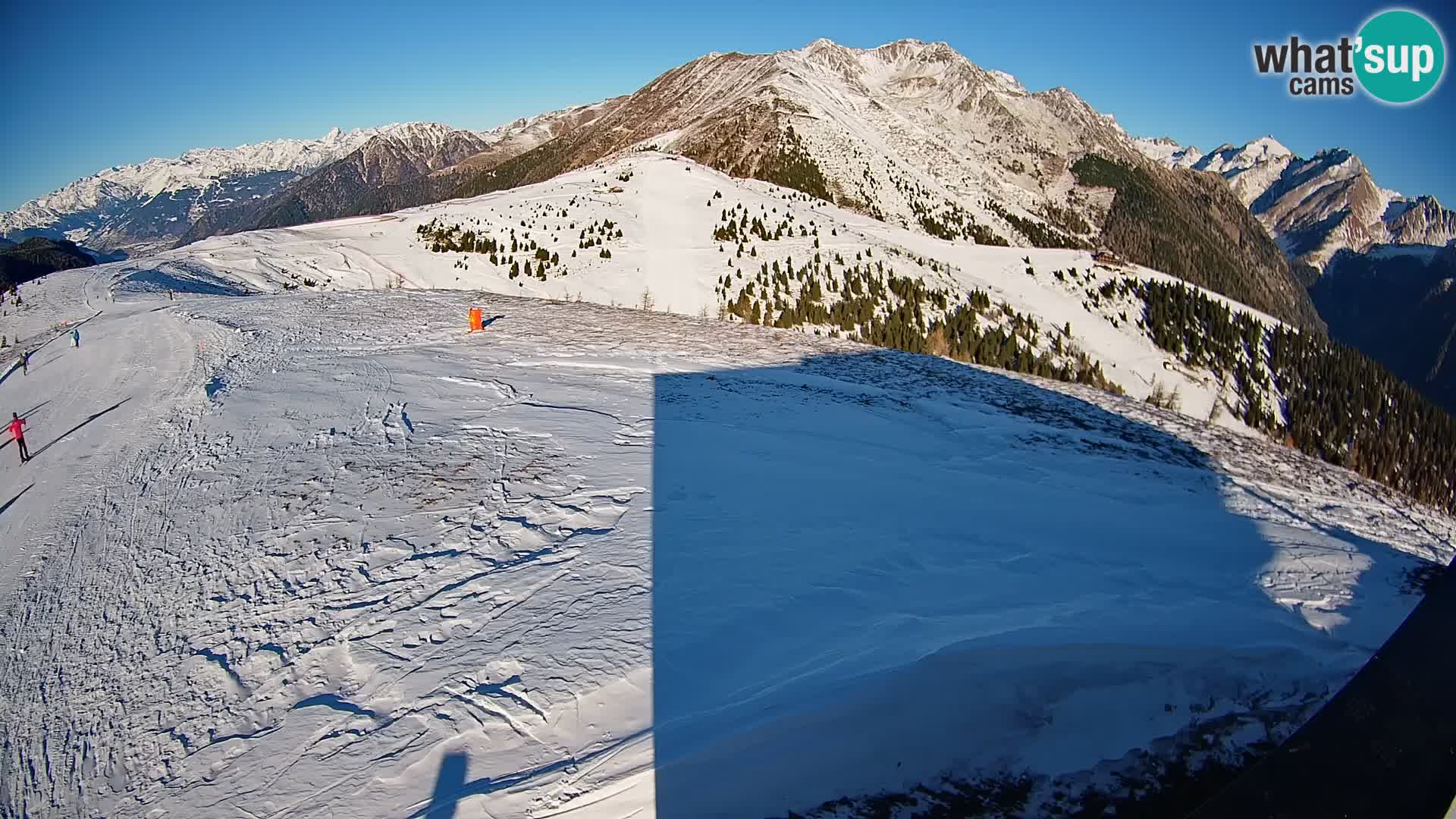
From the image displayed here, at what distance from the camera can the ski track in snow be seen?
4.04 metres

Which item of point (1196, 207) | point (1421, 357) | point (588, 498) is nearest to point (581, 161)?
point (588, 498)

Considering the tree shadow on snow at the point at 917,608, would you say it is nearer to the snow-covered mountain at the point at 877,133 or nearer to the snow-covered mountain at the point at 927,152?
the snow-covered mountain at the point at 927,152

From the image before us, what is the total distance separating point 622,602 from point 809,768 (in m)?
2.01

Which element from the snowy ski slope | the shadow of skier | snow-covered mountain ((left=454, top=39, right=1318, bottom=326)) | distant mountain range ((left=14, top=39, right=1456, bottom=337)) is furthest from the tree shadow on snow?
distant mountain range ((left=14, top=39, right=1456, bottom=337))

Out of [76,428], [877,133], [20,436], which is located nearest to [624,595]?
[20,436]

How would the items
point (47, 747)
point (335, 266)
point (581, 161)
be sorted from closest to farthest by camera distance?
1. point (47, 747)
2. point (335, 266)
3. point (581, 161)

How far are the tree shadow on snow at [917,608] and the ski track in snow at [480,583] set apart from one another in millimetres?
46

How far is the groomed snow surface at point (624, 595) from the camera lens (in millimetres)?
3994

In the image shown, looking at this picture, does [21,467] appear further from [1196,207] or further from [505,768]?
[1196,207]

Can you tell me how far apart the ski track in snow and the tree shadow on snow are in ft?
0.15

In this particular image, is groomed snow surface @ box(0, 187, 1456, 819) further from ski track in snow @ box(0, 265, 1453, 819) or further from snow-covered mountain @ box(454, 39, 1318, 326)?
snow-covered mountain @ box(454, 39, 1318, 326)

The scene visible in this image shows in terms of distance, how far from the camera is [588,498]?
273 inches

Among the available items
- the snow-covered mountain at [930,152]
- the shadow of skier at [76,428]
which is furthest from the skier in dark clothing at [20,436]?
the snow-covered mountain at [930,152]

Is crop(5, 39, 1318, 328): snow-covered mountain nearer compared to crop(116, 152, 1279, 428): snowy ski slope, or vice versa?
crop(116, 152, 1279, 428): snowy ski slope
